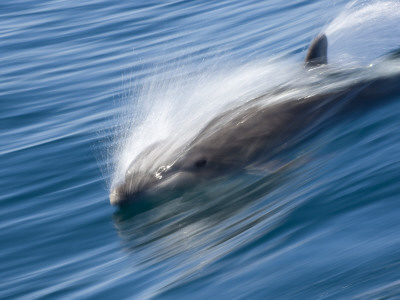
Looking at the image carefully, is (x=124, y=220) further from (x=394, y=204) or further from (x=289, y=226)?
(x=394, y=204)

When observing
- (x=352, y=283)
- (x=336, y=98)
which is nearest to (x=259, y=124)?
(x=336, y=98)

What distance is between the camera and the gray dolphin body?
7461 mm

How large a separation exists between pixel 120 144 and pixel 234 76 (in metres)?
2.15

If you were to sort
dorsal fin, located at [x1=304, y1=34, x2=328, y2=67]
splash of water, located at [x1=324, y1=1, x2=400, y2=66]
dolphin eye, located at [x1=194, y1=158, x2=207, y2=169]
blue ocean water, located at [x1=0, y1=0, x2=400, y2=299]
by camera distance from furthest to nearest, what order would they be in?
splash of water, located at [x1=324, y1=1, x2=400, y2=66], dorsal fin, located at [x1=304, y1=34, x2=328, y2=67], dolphin eye, located at [x1=194, y1=158, x2=207, y2=169], blue ocean water, located at [x1=0, y1=0, x2=400, y2=299]

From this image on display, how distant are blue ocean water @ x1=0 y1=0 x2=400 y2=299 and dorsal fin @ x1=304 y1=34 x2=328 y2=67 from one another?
345 millimetres

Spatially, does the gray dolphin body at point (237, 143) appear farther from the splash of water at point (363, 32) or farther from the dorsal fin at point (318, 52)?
the splash of water at point (363, 32)

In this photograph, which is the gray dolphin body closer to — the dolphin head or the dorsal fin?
the dolphin head

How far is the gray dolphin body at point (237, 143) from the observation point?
7.46 m

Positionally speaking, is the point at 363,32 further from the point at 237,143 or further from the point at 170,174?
the point at 170,174

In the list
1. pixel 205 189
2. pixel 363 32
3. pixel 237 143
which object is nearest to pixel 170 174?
pixel 205 189

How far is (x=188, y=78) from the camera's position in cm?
1123

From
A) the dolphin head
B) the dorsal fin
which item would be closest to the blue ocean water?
the dolphin head

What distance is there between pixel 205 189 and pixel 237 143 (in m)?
0.64

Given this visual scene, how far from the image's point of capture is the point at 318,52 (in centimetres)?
872
